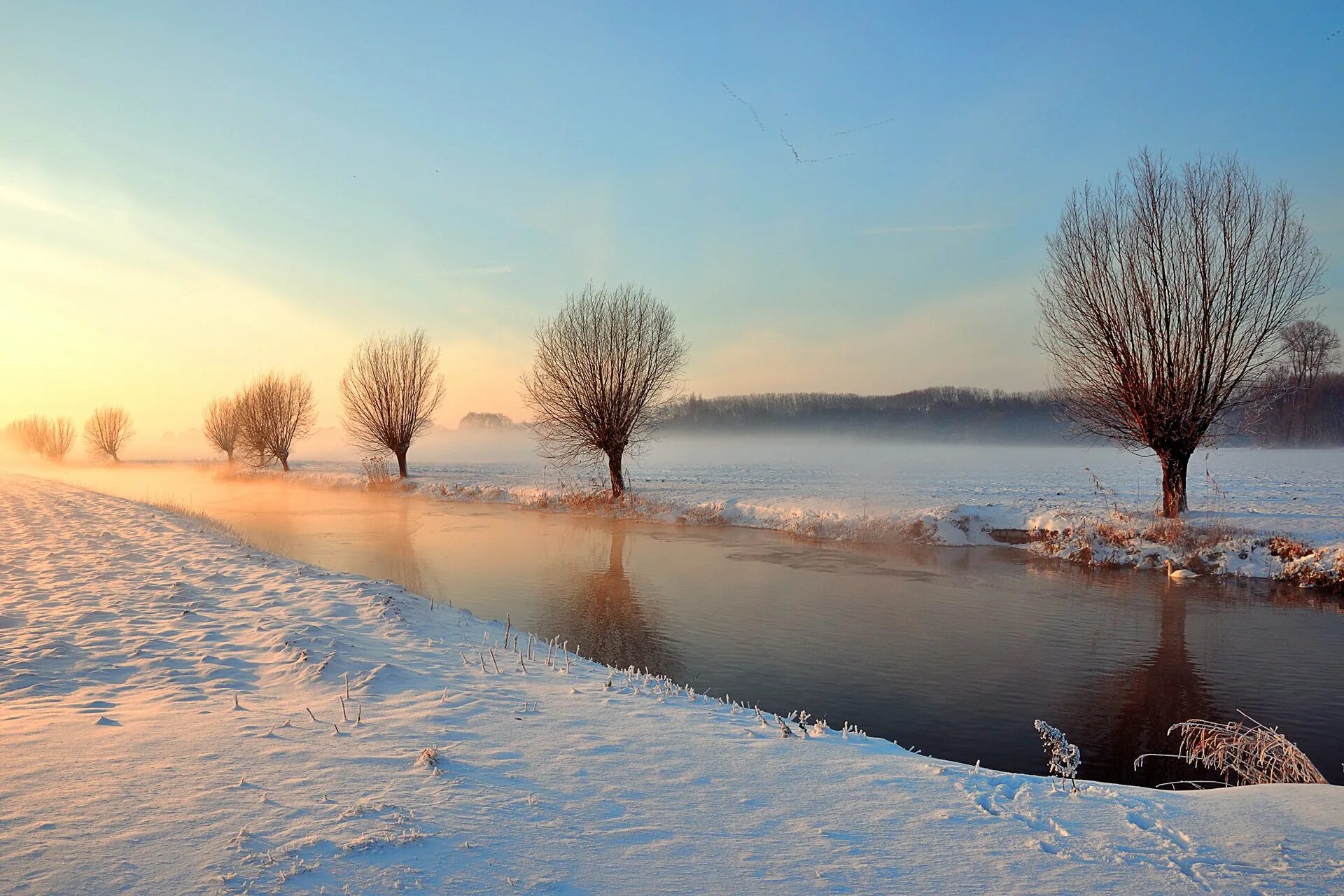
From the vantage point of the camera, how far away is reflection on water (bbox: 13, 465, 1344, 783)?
7.25 meters

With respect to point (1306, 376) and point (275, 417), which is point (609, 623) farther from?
point (1306, 376)

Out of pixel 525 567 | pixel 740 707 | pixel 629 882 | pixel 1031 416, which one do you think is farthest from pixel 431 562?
pixel 1031 416

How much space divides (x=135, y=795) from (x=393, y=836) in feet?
4.47

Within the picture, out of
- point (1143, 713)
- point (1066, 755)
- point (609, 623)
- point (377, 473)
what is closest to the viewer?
point (1066, 755)

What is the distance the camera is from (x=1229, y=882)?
303 centimetres

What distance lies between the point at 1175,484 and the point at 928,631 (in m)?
10.9

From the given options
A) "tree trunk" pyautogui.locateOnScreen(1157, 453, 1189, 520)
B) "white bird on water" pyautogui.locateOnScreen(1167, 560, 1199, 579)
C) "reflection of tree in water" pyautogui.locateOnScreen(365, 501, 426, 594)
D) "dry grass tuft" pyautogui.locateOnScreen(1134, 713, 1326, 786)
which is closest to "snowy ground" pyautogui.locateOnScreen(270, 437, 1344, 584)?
"tree trunk" pyautogui.locateOnScreen(1157, 453, 1189, 520)

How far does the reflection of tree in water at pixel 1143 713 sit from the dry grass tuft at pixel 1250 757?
0.59ft

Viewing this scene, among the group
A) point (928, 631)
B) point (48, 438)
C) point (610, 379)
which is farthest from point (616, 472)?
point (48, 438)

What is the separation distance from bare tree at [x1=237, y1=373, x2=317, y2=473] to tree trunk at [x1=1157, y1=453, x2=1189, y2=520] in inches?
1948

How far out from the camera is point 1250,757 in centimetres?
568

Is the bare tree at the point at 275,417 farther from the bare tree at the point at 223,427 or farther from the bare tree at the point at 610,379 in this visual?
the bare tree at the point at 610,379

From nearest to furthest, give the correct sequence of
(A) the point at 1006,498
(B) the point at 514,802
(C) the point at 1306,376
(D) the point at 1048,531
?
(B) the point at 514,802
(D) the point at 1048,531
(A) the point at 1006,498
(C) the point at 1306,376

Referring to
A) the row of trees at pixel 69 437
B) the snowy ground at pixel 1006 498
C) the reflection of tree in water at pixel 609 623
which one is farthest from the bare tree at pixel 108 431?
the reflection of tree in water at pixel 609 623
